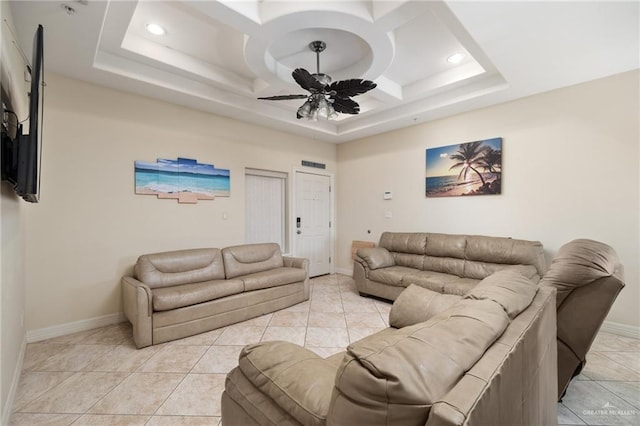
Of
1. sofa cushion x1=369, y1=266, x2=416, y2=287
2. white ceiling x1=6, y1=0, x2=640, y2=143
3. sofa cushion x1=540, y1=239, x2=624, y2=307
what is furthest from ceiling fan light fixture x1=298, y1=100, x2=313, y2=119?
sofa cushion x1=369, y1=266, x2=416, y2=287

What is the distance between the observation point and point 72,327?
2.99 metres

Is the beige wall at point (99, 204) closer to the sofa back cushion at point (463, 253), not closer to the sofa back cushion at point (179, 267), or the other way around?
the sofa back cushion at point (179, 267)

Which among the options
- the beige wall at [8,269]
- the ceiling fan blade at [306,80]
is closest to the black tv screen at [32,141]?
the beige wall at [8,269]

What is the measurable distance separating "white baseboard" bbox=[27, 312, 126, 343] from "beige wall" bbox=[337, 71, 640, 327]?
169 inches

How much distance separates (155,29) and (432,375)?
3.58 meters

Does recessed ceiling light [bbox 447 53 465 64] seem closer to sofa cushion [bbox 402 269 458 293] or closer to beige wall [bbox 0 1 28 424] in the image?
sofa cushion [bbox 402 269 458 293]

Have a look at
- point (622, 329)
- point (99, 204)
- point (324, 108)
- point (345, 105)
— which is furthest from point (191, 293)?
point (622, 329)

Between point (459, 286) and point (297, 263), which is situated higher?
point (297, 263)

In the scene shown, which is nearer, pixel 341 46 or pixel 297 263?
pixel 341 46

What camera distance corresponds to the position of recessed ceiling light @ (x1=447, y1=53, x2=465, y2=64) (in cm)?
316

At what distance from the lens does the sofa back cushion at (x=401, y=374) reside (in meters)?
0.64

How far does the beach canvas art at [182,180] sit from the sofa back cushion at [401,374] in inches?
143

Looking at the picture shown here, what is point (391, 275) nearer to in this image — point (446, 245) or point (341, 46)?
point (446, 245)

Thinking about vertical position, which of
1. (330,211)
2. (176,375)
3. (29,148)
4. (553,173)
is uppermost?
(553,173)
